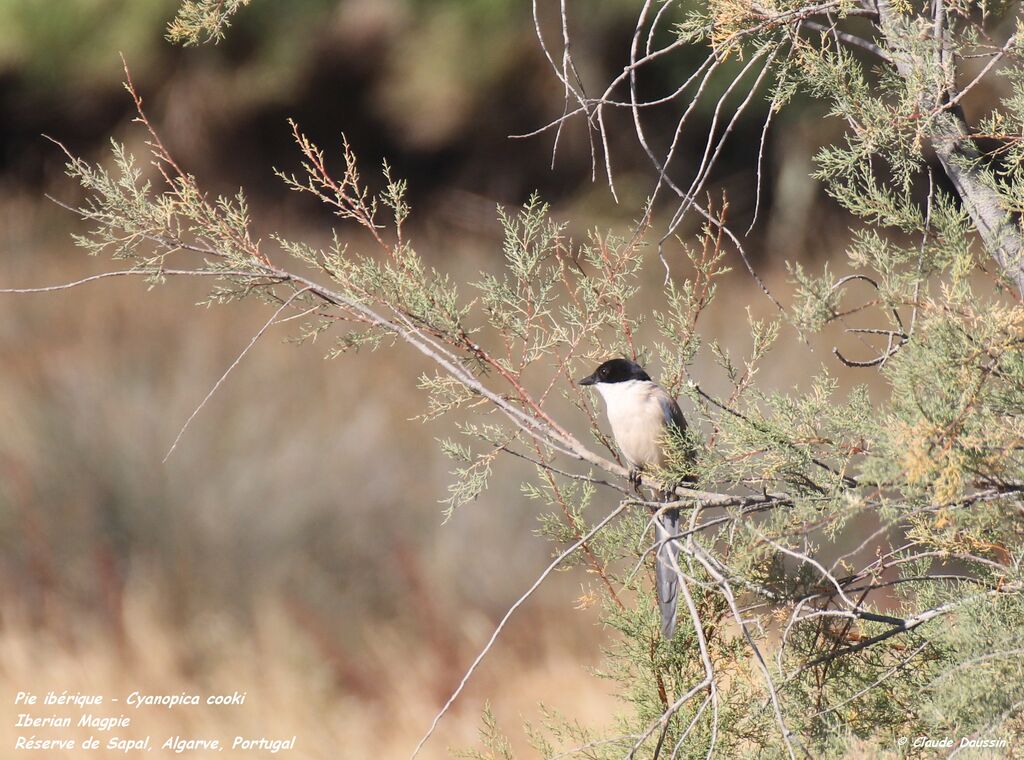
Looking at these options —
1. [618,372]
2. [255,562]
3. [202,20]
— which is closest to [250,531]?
[255,562]

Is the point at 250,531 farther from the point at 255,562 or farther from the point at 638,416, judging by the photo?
the point at 638,416

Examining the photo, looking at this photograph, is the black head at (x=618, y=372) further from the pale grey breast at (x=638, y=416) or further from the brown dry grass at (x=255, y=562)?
the brown dry grass at (x=255, y=562)

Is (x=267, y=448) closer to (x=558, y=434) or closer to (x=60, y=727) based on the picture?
(x=60, y=727)


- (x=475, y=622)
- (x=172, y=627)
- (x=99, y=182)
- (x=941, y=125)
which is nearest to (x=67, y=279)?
(x=172, y=627)

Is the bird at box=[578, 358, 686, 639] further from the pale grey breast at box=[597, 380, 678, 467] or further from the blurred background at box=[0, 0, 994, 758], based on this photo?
the blurred background at box=[0, 0, 994, 758]

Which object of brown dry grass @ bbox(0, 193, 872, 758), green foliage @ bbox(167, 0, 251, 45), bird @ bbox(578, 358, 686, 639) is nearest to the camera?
green foliage @ bbox(167, 0, 251, 45)

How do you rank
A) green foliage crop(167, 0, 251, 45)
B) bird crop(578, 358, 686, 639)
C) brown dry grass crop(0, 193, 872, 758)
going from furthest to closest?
brown dry grass crop(0, 193, 872, 758) < bird crop(578, 358, 686, 639) < green foliage crop(167, 0, 251, 45)

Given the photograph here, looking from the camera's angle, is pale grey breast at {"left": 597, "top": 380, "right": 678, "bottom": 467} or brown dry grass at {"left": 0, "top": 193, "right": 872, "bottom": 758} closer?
pale grey breast at {"left": 597, "top": 380, "right": 678, "bottom": 467}

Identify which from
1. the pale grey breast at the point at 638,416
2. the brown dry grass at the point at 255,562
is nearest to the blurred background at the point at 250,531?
the brown dry grass at the point at 255,562

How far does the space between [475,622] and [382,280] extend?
3.61 metres

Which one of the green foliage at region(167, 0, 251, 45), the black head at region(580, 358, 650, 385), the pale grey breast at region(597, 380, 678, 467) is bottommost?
the pale grey breast at region(597, 380, 678, 467)

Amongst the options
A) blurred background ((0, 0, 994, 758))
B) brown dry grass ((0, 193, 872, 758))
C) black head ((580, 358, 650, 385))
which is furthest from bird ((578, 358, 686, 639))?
brown dry grass ((0, 193, 872, 758))

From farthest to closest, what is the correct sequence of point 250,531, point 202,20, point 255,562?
point 250,531, point 255,562, point 202,20

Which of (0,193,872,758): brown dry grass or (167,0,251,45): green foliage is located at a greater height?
(167,0,251,45): green foliage
